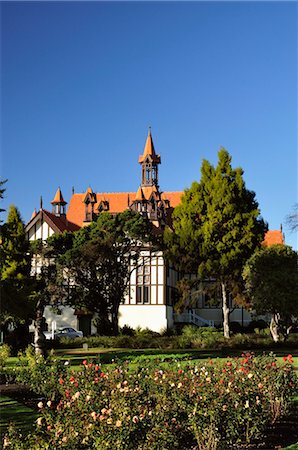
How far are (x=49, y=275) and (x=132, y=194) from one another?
23895mm

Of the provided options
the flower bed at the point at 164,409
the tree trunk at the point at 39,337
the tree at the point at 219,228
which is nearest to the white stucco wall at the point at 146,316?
the tree at the point at 219,228

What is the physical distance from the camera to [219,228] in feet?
141

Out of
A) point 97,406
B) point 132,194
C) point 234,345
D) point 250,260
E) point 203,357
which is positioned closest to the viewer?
point 97,406

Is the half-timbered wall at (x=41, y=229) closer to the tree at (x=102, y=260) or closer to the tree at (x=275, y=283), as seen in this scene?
the tree at (x=102, y=260)

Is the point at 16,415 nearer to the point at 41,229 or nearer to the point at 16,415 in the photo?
the point at 16,415

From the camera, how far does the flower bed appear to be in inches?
308

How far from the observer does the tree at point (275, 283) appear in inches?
1417

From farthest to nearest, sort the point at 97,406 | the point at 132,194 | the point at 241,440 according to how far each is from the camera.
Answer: the point at 132,194
the point at 241,440
the point at 97,406

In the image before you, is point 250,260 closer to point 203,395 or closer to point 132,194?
point 132,194

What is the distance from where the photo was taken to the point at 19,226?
1393 inches

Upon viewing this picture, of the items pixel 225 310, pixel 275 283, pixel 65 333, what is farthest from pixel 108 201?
pixel 275 283

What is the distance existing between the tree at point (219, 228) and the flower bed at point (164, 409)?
1141 inches

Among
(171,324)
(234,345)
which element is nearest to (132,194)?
(171,324)

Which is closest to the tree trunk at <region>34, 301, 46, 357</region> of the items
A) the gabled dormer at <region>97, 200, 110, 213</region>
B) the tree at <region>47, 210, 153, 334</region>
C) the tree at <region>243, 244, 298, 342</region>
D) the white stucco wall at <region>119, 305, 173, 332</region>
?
the tree at <region>47, 210, 153, 334</region>
